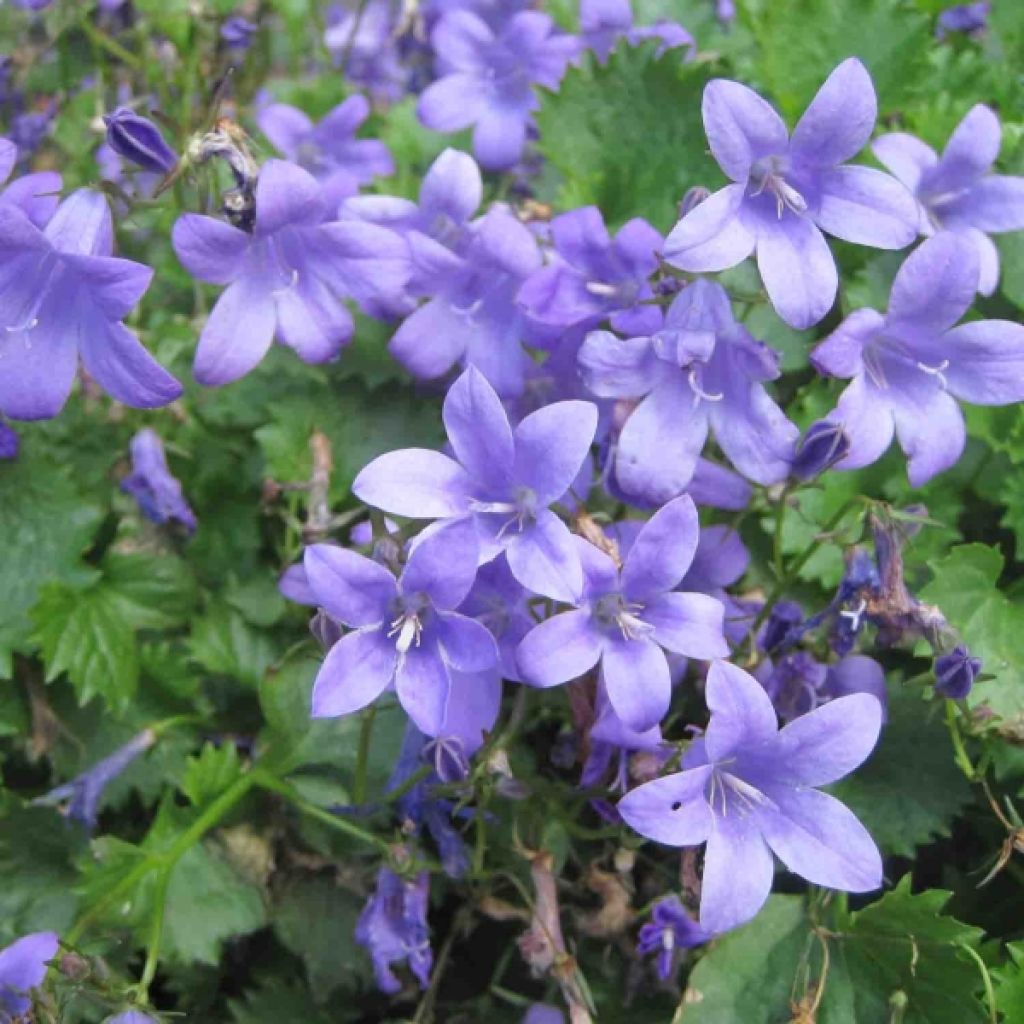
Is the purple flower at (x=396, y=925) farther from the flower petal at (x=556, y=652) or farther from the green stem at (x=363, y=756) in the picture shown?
the flower petal at (x=556, y=652)

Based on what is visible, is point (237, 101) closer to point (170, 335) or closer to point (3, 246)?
point (170, 335)

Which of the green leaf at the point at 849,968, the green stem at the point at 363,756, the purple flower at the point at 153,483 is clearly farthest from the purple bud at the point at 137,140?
the green leaf at the point at 849,968

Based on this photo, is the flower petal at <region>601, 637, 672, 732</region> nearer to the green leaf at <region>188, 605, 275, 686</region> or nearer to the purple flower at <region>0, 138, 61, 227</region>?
the green leaf at <region>188, 605, 275, 686</region>

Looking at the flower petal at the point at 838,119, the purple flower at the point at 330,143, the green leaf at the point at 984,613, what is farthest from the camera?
the purple flower at the point at 330,143

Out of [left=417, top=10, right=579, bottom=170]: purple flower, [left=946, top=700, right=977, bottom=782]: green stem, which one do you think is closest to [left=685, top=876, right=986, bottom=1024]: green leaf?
[left=946, top=700, right=977, bottom=782]: green stem

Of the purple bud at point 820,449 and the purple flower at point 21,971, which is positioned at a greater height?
the purple bud at point 820,449

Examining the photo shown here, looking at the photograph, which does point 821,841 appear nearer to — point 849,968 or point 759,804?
point 759,804
